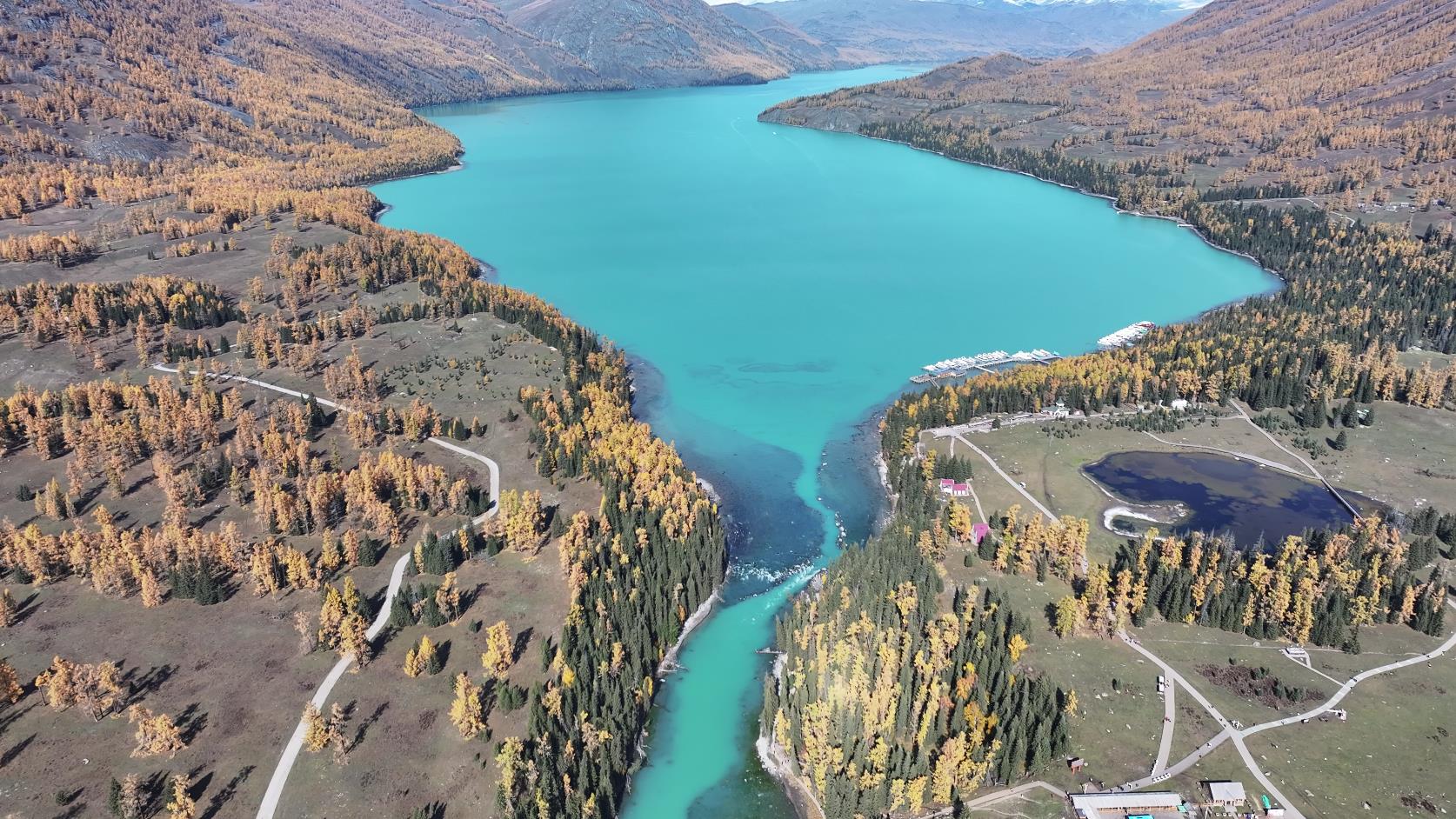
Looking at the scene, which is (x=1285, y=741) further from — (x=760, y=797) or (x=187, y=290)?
(x=187, y=290)

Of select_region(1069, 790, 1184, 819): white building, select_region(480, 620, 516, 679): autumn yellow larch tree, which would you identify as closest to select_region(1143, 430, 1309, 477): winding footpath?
select_region(1069, 790, 1184, 819): white building

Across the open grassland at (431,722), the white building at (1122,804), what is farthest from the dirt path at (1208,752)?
the open grassland at (431,722)

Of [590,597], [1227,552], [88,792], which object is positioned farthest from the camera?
[1227,552]

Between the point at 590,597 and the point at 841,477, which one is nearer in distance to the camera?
the point at 590,597

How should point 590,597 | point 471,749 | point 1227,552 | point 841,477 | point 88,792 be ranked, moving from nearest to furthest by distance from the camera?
point 88,792 → point 471,749 → point 590,597 → point 1227,552 → point 841,477

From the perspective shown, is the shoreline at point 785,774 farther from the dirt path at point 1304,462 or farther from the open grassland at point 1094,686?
the dirt path at point 1304,462

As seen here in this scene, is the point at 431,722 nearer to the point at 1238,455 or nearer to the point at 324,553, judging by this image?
the point at 324,553

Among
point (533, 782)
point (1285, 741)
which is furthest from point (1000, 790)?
point (533, 782)

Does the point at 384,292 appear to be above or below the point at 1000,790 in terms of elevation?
above
